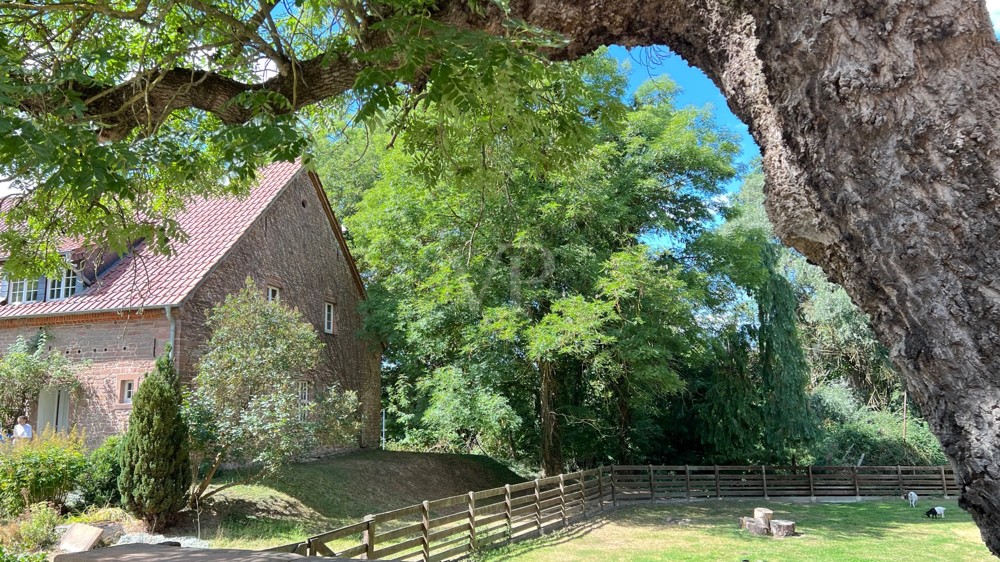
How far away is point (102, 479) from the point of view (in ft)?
41.8

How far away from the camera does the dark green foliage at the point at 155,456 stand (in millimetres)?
12055

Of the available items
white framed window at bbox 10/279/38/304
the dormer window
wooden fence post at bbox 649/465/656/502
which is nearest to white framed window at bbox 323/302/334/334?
the dormer window

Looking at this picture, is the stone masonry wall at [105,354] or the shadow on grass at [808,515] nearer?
the stone masonry wall at [105,354]

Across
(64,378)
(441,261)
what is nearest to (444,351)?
(441,261)

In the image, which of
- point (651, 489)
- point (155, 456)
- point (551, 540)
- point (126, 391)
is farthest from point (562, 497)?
point (126, 391)

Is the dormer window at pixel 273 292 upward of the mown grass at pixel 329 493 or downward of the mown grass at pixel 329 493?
upward

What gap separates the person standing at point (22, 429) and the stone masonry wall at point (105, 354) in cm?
108

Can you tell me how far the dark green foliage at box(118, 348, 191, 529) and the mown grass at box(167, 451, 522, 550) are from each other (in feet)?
2.01

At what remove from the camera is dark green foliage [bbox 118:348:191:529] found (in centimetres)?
1205

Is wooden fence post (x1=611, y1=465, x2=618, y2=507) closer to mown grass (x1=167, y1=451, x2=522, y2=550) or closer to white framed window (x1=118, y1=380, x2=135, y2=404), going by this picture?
mown grass (x1=167, y1=451, x2=522, y2=550)

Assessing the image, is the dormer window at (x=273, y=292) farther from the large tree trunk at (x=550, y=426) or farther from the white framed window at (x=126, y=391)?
the large tree trunk at (x=550, y=426)

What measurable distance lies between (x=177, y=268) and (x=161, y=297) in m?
1.27

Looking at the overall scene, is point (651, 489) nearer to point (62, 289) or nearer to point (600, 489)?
point (600, 489)

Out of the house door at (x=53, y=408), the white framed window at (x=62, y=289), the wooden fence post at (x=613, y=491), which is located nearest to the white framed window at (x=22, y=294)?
the white framed window at (x=62, y=289)
